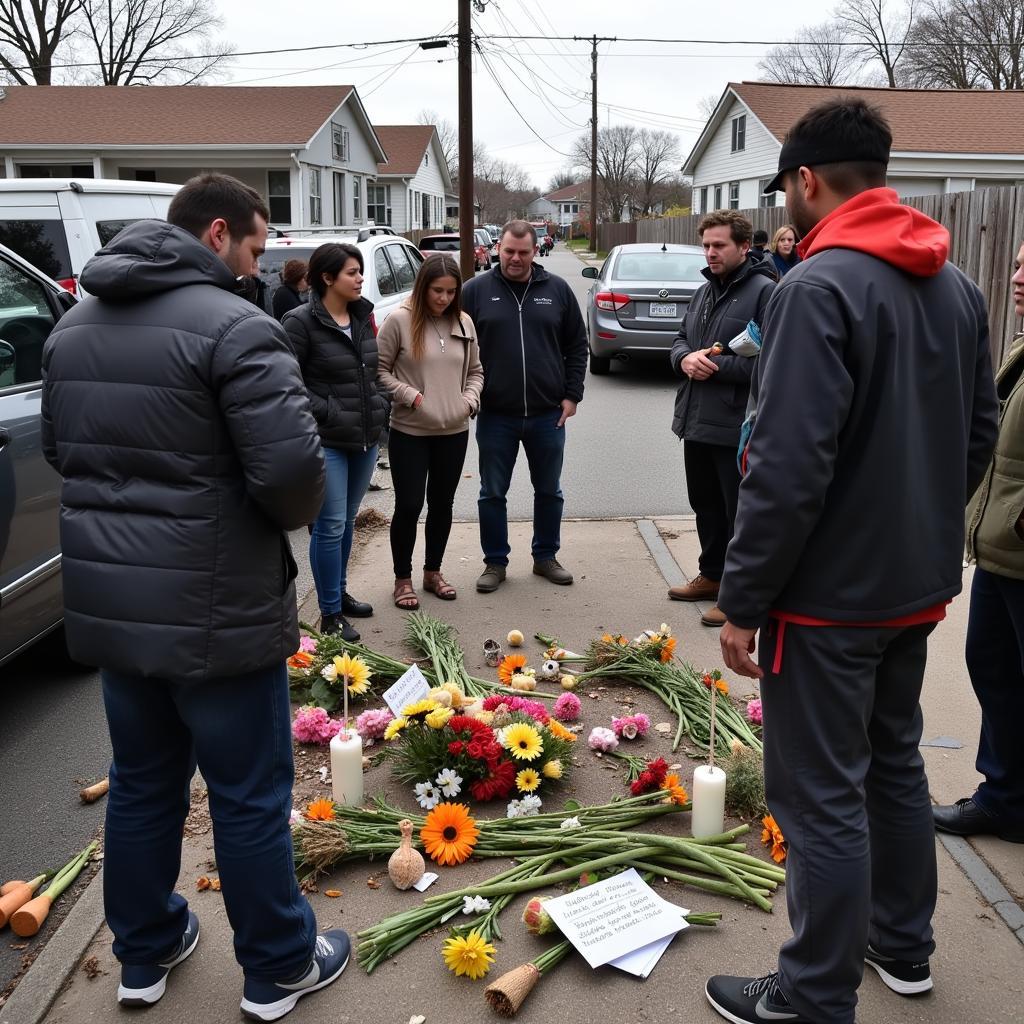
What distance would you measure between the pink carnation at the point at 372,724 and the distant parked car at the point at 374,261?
17.6 feet

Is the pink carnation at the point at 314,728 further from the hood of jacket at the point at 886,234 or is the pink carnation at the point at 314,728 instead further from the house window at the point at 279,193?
the house window at the point at 279,193

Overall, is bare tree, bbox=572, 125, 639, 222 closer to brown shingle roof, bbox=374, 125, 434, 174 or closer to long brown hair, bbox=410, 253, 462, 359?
brown shingle roof, bbox=374, 125, 434, 174

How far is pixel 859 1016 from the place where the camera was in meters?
2.62

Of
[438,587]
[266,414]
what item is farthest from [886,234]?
[438,587]

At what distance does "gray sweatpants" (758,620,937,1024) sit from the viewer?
233 centimetres

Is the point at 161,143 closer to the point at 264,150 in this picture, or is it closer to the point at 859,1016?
the point at 264,150

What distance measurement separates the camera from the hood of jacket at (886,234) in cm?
226

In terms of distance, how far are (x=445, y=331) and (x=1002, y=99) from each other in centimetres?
3294

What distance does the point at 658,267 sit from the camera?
14.1 metres

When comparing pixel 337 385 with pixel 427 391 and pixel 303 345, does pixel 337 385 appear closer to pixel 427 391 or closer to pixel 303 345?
pixel 303 345

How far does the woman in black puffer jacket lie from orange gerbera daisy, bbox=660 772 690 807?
219 cm

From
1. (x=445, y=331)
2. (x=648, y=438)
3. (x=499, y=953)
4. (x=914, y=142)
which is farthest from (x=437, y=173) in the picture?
(x=499, y=953)

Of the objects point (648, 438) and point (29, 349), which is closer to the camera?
point (29, 349)

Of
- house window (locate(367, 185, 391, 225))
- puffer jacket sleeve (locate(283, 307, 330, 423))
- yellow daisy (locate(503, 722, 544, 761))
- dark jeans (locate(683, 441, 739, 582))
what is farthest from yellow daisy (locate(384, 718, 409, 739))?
house window (locate(367, 185, 391, 225))
